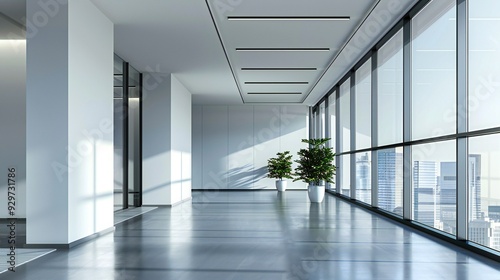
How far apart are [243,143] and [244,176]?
142 cm

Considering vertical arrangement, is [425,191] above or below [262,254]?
above

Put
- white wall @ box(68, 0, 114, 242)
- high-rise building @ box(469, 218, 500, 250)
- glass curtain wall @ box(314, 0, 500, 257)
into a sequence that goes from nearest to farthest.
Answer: high-rise building @ box(469, 218, 500, 250), glass curtain wall @ box(314, 0, 500, 257), white wall @ box(68, 0, 114, 242)

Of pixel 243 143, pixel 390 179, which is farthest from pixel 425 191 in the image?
pixel 243 143

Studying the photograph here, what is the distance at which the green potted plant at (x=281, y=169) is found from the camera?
20.6 metres

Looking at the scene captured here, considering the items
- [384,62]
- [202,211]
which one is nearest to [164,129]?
[202,211]

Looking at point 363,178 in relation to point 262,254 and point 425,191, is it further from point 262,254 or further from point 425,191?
point 262,254

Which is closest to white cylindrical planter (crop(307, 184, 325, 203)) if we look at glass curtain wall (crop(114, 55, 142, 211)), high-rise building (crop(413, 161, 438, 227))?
glass curtain wall (crop(114, 55, 142, 211))

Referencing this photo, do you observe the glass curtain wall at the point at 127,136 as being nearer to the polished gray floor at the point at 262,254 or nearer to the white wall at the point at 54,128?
the polished gray floor at the point at 262,254

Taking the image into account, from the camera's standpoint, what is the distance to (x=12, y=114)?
Answer: 9555 millimetres

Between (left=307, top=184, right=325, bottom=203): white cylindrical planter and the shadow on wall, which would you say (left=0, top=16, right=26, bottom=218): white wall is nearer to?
(left=307, top=184, right=325, bottom=203): white cylindrical planter

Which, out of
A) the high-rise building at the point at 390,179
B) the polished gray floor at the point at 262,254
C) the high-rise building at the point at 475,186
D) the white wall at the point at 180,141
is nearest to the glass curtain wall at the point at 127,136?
the white wall at the point at 180,141

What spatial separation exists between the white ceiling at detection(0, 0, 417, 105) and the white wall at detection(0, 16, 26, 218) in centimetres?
135

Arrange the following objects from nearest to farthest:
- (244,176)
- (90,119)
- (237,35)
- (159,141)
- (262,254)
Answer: (262,254), (90,119), (237,35), (159,141), (244,176)

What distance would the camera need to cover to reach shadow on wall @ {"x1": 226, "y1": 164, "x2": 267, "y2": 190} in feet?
71.5
